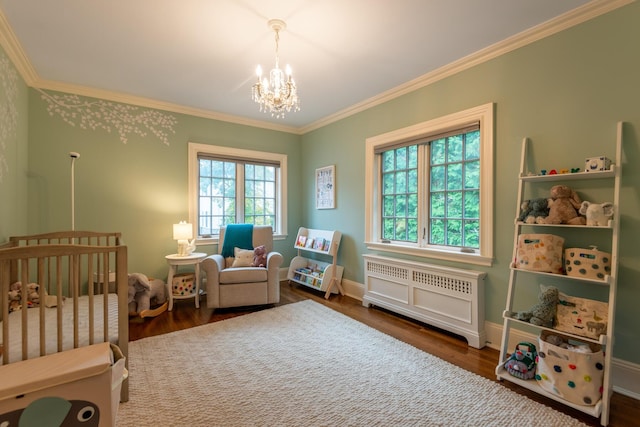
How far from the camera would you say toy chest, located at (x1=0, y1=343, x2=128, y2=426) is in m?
1.22

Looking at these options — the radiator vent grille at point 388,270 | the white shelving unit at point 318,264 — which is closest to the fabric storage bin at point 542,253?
the radiator vent grille at point 388,270

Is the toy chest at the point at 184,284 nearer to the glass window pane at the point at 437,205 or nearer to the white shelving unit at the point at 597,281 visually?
the glass window pane at the point at 437,205

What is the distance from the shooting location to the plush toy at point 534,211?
2.04 metres

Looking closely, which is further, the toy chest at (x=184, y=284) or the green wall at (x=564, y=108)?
the toy chest at (x=184, y=284)

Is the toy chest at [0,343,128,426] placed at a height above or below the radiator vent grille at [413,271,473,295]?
below

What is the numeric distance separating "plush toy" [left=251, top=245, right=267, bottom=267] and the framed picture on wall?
1.17 m

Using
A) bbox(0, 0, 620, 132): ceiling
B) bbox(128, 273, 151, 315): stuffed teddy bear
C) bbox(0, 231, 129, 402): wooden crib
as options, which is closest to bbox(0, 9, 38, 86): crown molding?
bbox(0, 0, 620, 132): ceiling

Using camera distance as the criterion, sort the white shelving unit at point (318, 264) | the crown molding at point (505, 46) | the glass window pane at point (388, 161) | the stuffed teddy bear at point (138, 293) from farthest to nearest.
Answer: the white shelving unit at point (318, 264), the glass window pane at point (388, 161), the stuffed teddy bear at point (138, 293), the crown molding at point (505, 46)

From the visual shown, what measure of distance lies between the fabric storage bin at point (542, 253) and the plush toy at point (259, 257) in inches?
101

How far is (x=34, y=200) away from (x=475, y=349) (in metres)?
4.42

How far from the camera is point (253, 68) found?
2867 millimetres

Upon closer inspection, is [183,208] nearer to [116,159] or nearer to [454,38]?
[116,159]

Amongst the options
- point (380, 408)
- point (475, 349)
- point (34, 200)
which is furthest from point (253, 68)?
point (475, 349)

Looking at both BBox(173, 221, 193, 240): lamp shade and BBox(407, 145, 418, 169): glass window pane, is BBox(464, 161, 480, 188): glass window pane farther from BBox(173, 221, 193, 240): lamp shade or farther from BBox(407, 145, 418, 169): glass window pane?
BBox(173, 221, 193, 240): lamp shade
